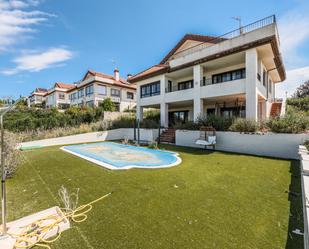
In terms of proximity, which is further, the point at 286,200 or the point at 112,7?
the point at 112,7

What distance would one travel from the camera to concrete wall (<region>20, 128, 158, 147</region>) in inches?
578

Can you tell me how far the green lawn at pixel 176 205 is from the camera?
2.74 metres

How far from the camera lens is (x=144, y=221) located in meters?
3.24

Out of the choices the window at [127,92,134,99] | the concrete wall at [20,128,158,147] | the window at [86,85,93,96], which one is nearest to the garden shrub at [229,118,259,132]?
the concrete wall at [20,128,158,147]

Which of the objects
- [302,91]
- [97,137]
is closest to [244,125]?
[97,137]

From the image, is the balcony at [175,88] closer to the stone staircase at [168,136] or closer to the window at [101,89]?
the stone staircase at [168,136]

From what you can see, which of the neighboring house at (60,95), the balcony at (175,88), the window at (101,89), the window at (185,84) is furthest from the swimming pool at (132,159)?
the neighboring house at (60,95)

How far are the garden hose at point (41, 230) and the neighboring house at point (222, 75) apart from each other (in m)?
12.1

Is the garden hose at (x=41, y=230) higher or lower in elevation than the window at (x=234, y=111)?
lower

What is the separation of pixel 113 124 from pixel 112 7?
11548mm

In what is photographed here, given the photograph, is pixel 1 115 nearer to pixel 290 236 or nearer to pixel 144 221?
pixel 144 221

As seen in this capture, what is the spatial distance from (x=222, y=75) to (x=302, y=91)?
36765 millimetres

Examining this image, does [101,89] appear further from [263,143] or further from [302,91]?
[302,91]

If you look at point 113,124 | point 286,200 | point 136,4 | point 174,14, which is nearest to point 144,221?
point 286,200
